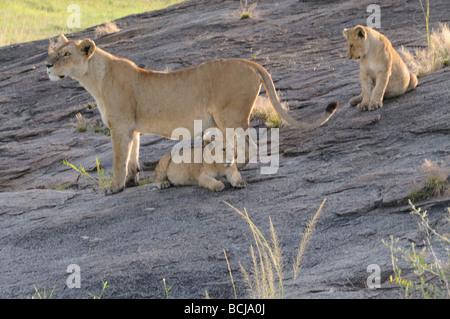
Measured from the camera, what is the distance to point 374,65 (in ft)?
27.8

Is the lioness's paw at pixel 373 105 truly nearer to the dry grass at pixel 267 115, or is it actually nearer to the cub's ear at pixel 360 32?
the cub's ear at pixel 360 32

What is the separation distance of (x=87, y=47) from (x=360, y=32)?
319 centimetres

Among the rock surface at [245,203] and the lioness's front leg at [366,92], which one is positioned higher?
the lioness's front leg at [366,92]

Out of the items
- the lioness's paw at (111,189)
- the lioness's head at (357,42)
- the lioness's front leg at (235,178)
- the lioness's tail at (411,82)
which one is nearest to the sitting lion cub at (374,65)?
the lioness's head at (357,42)

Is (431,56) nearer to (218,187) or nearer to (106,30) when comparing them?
(218,187)

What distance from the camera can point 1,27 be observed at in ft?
89.8

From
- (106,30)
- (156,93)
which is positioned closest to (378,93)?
(156,93)

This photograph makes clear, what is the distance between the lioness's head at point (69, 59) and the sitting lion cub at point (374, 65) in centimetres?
309

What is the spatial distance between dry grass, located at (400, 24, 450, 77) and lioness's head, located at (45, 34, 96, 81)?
4698 mm

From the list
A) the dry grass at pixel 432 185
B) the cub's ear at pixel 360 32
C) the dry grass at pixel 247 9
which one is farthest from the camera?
the dry grass at pixel 247 9

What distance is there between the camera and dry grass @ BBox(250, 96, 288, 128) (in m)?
9.74

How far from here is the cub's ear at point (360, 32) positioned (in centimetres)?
834

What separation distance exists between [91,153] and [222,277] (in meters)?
6.23

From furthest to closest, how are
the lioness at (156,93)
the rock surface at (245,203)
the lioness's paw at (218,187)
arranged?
the lioness at (156,93)
the lioness's paw at (218,187)
the rock surface at (245,203)
